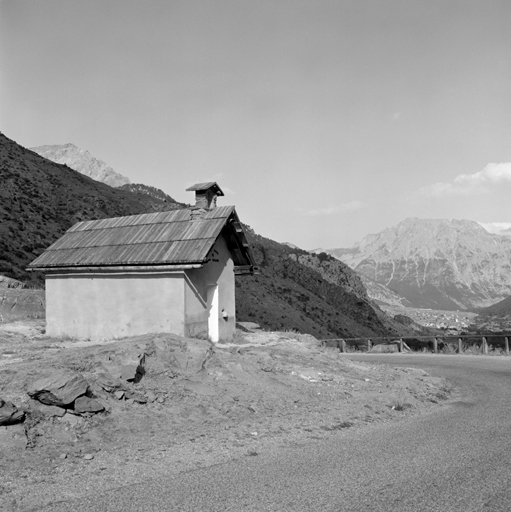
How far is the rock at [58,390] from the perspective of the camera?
9.13m

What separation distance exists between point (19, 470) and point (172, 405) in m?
3.71

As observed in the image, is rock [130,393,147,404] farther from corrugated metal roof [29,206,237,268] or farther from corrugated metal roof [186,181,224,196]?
corrugated metal roof [186,181,224,196]

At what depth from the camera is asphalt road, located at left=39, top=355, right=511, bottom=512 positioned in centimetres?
624

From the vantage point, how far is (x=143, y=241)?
19.5 m

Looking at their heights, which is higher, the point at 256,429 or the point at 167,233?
the point at 167,233

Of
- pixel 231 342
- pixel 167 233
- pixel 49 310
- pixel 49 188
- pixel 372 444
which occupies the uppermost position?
pixel 49 188

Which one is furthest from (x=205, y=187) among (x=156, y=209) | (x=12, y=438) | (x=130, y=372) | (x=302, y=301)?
A: (x=156, y=209)

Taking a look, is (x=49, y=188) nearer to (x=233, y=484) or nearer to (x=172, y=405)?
(x=172, y=405)

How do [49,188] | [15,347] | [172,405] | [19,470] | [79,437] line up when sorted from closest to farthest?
[19,470], [79,437], [172,405], [15,347], [49,188]

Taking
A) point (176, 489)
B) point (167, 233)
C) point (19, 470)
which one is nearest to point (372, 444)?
point (176, 489)

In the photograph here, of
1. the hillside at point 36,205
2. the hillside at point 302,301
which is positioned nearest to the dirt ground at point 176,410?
the hillside at point 36,205

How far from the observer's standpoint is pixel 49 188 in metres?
64.0

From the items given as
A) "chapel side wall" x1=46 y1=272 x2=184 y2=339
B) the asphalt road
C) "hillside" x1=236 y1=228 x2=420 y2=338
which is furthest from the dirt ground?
"hillside" x1=236 y1=228 x2=420 y2=338

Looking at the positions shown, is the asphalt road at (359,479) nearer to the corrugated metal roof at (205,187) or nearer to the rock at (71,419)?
the rock at (71,419)
